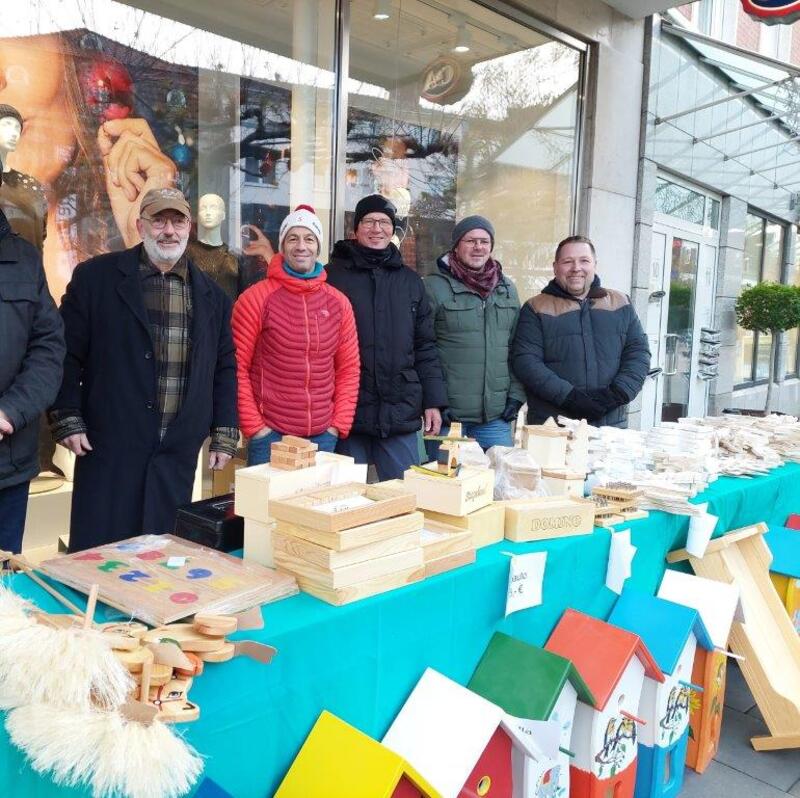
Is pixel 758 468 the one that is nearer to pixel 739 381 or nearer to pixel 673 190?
pixel 673 190

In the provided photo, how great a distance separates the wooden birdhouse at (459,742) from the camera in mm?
1510

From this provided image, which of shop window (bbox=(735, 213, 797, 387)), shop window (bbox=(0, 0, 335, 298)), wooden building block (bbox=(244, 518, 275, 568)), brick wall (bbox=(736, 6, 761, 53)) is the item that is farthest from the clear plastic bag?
brick wall (bbox=(736, 6, 761, 53))

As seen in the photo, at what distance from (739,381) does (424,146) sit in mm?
7420

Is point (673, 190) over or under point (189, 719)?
over

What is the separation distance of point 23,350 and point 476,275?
206 cm

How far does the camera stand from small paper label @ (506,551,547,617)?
1817mm

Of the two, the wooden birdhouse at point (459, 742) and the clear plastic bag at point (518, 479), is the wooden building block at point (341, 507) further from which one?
the clear plastic bag at point (518, 479)

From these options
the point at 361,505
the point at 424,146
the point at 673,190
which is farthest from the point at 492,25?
the point at 361,505

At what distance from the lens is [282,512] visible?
1.54 meters

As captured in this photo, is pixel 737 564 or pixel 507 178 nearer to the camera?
pixel 737 564

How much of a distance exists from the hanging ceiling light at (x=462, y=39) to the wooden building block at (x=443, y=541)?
4.63 m

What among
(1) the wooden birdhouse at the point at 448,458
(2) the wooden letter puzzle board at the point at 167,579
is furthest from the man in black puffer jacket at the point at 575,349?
(2) the wooden letter puzzle board at the point at 167,579

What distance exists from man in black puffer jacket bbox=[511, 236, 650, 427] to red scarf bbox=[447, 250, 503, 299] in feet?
0.87

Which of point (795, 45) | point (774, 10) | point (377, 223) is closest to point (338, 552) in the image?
point (377, 223)
